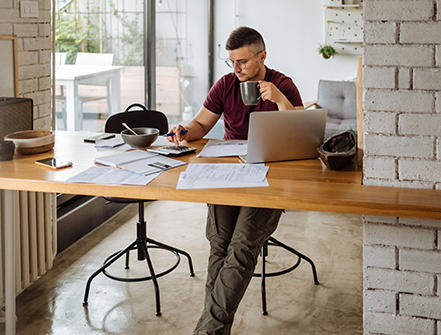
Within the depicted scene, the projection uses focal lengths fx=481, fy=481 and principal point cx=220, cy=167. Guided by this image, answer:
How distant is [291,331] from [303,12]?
14.0 ft

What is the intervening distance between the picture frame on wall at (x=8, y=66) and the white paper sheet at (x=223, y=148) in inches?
35.9

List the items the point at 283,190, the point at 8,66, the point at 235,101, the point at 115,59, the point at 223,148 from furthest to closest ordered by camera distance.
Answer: the point at 115,59 → the point at 235,101 → the point at 8,66 → the point at 223,148 → the point at 283,190

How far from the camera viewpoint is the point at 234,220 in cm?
188

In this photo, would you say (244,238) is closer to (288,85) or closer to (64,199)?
(288,85)

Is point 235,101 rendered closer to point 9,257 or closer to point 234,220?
point 234,220

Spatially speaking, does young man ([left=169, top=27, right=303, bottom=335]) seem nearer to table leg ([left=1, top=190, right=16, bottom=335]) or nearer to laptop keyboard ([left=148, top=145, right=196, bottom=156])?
laptop keyboard ([left=148, top=145, right=196, bottom=156])

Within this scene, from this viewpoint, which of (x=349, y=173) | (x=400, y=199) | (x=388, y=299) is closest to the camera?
(x=400, y=199)

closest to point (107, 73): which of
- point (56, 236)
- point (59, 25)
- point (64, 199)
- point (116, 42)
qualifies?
point (116, 42)

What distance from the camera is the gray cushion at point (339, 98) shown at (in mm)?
4816

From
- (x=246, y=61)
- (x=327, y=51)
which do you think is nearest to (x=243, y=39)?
(x=246, y=61)

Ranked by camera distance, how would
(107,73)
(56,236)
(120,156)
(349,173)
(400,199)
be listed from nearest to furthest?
(400,199)
(349,173)
(120,156)
(56,236)
(107,73)

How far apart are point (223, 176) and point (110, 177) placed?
0.37 m

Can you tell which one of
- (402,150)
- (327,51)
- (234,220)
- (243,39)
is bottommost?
(234,220)

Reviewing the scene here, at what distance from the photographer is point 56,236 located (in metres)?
2.56
